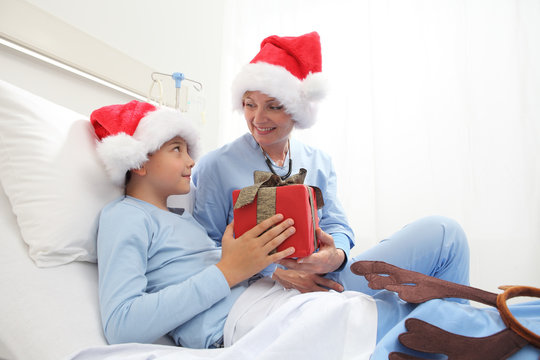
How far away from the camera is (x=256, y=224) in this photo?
768mm

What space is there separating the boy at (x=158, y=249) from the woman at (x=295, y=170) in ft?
0.57

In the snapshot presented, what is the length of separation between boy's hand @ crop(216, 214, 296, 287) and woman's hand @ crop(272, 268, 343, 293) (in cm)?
22

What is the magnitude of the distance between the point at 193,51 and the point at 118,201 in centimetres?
174

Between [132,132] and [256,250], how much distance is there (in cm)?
54

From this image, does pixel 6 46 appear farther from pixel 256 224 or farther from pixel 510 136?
pixel 510 136

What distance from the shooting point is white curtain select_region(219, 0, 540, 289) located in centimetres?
162

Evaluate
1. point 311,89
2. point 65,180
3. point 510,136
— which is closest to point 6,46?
point 65,180

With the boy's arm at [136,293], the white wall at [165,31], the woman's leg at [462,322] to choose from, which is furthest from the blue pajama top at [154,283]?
the white wall at [165,31]

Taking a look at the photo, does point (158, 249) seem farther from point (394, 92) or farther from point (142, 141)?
point (394, 92)

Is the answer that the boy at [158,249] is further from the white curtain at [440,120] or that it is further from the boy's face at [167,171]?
the white curtain at [440,120]

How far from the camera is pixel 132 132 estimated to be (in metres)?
0.97

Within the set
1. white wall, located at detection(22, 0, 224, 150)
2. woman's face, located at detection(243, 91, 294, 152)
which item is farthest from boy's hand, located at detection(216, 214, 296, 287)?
white wall, located at detection(22, 0, 224, 150)

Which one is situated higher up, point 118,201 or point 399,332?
point 118,201

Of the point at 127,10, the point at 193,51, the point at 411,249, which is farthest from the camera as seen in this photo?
the point at 193,51
